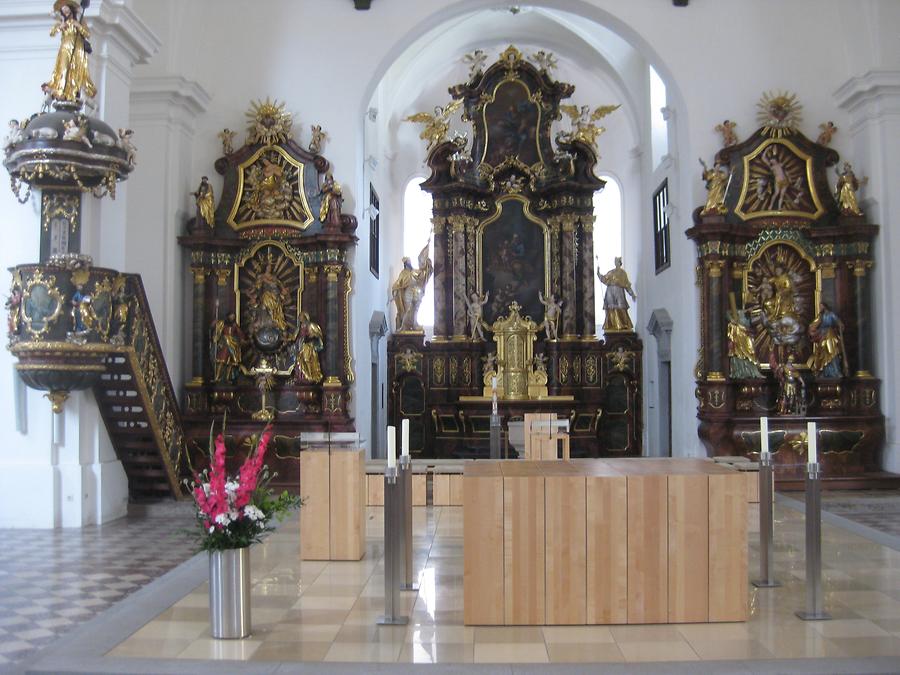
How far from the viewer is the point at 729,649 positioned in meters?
5.45

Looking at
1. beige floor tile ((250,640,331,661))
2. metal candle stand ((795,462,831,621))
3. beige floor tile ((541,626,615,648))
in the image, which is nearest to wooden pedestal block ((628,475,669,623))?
beige floor tile ((541,626,615,648))

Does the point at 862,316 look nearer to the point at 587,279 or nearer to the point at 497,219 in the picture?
the point at 587,279

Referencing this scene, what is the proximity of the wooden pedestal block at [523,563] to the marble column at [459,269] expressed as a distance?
14.1 m

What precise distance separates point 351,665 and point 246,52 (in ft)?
39.0

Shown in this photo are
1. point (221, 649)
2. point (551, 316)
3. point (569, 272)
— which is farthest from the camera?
point (569, 272)

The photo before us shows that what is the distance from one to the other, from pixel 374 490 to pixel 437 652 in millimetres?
5819

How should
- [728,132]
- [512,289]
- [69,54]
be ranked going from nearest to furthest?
1. [69,54]
2. [728,132]
3. [512,289]

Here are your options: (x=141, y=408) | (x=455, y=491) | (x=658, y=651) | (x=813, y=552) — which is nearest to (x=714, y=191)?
(x=455, y=491)

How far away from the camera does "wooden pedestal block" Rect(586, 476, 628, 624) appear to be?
19.7ft

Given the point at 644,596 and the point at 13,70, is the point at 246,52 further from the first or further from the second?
the point at 644,596

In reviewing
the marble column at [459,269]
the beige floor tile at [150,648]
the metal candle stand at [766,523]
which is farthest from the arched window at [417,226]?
the beige floor tile at [150,648]

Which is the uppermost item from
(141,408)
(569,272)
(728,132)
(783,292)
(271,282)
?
(728,132)

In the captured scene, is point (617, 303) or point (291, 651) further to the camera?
point (617, 303)

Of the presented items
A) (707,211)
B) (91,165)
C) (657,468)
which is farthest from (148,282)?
(657,468)
